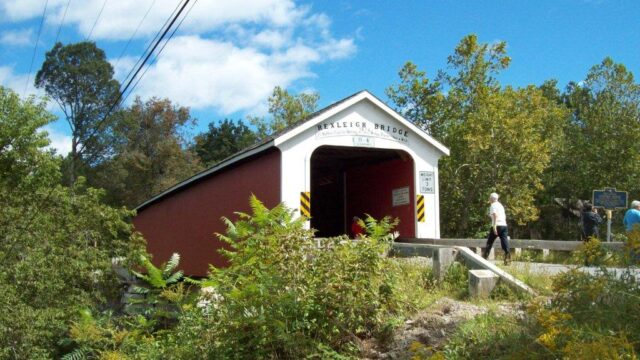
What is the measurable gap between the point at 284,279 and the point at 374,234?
122 centimetres

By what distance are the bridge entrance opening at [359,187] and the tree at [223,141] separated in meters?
30.0

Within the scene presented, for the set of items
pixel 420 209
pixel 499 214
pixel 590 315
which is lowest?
pixel 590 315

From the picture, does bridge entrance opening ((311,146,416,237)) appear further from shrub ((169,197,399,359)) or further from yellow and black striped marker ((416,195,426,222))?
shrub ((169,197,399,359))

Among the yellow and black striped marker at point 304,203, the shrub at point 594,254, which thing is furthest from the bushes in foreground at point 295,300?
the yellow and black striped marker at point 304,203

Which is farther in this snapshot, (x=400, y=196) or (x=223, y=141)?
(x=223, y=141)

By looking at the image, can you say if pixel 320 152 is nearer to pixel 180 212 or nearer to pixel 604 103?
pixel 180 212

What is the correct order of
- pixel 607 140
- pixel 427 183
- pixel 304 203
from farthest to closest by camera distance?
pixel 607 140 < pixel 427 183 < pixel 304 203

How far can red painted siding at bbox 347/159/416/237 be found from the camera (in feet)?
50.9

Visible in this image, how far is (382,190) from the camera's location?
17.0 meters

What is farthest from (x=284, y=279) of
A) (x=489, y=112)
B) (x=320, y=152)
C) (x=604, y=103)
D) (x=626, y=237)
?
(x=604, y=103)

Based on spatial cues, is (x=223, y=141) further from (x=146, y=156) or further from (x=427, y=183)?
(x=427, y=183)

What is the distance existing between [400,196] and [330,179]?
4.43 m

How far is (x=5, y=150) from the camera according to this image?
59.5ft

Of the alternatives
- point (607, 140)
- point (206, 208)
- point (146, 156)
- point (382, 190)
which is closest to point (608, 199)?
point (382, 190)
